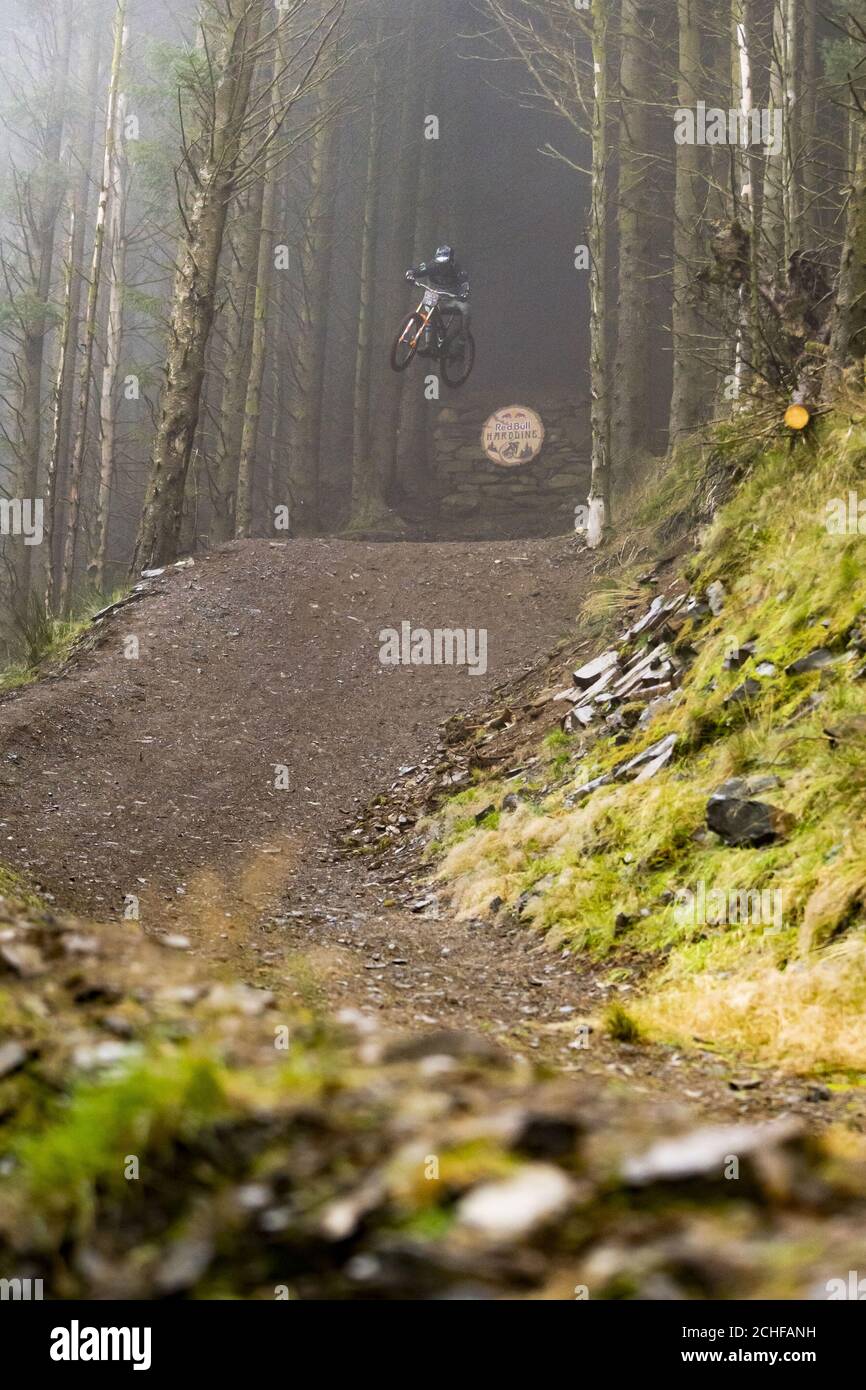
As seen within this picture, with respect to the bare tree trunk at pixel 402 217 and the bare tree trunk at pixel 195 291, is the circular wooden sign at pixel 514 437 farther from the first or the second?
the bare tree trunk at pixel 195 291

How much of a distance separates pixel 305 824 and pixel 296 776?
92 centimetres

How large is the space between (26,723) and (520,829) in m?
4.45

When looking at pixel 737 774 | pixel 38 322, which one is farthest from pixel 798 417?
pixel 38 322

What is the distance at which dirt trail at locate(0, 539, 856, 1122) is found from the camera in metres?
4.50

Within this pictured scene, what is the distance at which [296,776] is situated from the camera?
9.10 metres

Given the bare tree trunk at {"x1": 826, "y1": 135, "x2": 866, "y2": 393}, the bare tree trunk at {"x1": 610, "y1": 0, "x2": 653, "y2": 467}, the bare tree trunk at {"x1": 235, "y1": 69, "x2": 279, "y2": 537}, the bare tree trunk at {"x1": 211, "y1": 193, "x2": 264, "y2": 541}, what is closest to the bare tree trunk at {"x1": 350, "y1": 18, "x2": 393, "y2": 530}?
the bare tree trunk at {"x1": 235, "y1": 69, "x2": 279, "y2": 537}

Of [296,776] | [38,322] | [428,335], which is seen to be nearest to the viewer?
[296,776]

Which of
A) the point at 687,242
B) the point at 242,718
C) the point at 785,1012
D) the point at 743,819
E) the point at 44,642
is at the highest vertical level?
the point at 687,242

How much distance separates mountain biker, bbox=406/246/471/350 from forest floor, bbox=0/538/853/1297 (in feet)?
20.1

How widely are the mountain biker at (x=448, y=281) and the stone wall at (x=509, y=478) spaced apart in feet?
15.8

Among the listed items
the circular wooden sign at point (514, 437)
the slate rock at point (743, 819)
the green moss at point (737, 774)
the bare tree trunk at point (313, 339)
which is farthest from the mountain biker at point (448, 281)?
the slate rock at point (743, 819)

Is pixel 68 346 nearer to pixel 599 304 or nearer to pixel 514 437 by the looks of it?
pixel 514 437

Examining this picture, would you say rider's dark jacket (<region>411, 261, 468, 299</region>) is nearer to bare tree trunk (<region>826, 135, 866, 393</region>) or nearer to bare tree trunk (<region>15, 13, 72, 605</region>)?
bare tree trunk (<region>15, 13, 72, 605</region>)
